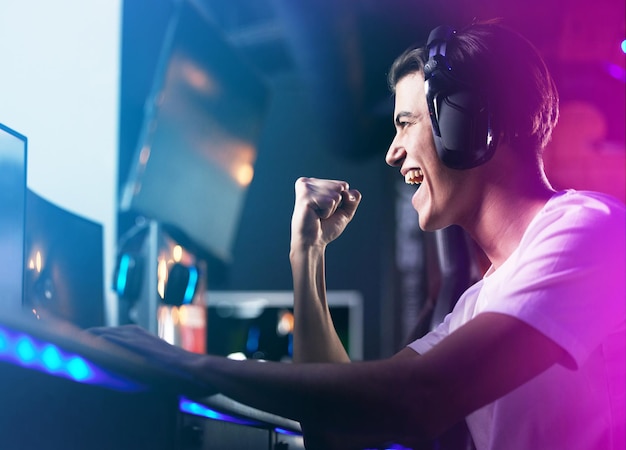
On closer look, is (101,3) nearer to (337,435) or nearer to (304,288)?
(304,288)

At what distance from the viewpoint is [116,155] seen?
7.49 ft

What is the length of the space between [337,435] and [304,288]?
0.94 ft

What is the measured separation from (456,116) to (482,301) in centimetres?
22

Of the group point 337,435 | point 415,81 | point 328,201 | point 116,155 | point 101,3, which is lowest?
point 337,435

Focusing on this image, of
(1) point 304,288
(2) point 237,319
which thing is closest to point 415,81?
(1) point 304,288

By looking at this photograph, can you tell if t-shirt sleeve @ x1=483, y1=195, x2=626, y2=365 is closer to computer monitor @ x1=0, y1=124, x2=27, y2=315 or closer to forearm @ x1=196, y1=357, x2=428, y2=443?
forearm @ x1=196, y1=357, x2=428, y2=443

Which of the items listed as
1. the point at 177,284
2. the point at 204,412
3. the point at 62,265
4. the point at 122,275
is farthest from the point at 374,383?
the point at 177,284

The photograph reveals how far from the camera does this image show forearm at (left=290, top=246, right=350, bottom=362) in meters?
0.89

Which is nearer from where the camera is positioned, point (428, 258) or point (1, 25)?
point (1, 25)

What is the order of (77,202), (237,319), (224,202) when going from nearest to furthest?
(77,202) → (224,202) → (237,319)

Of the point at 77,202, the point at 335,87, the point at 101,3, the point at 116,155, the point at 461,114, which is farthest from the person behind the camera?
the point at 335,87

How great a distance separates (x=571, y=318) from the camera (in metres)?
0.67

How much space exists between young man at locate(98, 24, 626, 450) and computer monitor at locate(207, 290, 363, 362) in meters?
2.09

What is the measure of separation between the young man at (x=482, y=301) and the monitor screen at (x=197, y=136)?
72cm
